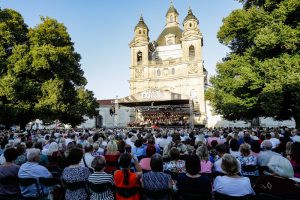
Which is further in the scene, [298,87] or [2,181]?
[298,87]

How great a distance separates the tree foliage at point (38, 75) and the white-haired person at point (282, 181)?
2211cm

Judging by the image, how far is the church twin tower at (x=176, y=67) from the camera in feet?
150

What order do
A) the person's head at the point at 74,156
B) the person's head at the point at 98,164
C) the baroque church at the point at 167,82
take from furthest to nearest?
the baroque church at the point at 167,82
the person's head at the point at 74,156
the person's head at the point at 98,164

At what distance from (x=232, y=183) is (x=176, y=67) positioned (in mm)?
45424

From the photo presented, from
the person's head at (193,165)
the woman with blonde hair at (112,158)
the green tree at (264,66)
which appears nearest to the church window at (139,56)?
the green tree at (264,66)

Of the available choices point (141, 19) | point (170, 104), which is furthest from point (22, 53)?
point (141, 19)

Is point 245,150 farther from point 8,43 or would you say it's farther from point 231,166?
point 8,43

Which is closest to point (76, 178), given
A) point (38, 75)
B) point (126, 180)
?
point (126, 180)

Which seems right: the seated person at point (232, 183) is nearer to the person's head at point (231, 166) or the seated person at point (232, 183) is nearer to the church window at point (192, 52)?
the person's head at point (231, 166)

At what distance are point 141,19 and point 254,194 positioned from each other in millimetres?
53839

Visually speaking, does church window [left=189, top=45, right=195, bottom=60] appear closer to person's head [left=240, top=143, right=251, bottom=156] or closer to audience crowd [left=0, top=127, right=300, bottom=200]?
audience crowd [left=0, top=127, right=300, bottom=200]

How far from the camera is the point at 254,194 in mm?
3752

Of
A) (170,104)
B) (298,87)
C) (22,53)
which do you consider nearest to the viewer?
(298,87)

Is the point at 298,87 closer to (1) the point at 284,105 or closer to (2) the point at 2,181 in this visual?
(1) the point at 284,105
